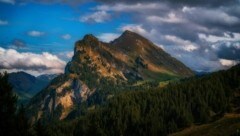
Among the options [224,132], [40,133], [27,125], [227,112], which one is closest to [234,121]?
[224,132]

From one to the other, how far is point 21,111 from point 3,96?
372cm

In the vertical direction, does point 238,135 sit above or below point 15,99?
below

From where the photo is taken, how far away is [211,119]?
19788cm

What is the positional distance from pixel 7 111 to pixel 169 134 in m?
170

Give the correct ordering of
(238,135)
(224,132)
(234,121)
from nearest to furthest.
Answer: (238,135)
(224,132)
(234,121)

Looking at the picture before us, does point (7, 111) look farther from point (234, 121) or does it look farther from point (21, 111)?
point (234, 121)

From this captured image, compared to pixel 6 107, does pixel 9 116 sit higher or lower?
lower

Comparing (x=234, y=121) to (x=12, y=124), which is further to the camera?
(x=234, y=121)

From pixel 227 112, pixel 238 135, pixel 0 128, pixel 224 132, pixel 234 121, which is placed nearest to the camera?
pixel 238 135

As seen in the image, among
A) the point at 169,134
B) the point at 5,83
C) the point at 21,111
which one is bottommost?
the point at 169,134

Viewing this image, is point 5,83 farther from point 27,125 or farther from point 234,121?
point 234,121

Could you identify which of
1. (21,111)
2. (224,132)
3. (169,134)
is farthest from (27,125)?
(169,134)

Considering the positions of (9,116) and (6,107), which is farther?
(6,107)

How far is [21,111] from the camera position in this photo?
40.6 m
